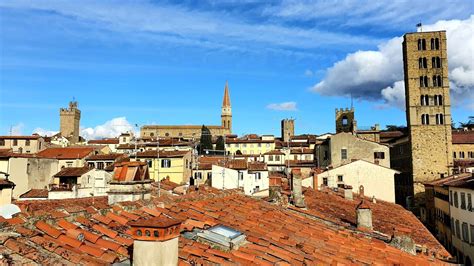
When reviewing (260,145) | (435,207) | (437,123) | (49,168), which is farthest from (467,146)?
(49,168)

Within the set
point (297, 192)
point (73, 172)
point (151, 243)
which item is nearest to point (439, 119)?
point (297, 192)

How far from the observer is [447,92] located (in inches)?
2314

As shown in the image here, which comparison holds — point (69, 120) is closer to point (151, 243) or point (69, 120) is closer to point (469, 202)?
point (469, 202)

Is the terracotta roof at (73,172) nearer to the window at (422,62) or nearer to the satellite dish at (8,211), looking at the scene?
the satellite dish at (8,211)

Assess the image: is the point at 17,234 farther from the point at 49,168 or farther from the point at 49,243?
the point at 49,168

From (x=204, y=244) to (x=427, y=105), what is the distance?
59.3m

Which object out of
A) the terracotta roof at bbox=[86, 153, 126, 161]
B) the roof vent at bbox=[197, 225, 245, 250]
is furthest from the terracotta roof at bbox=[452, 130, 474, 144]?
the roof vent at bbox=[197, 225, 245, 250]

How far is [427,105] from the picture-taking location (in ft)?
192

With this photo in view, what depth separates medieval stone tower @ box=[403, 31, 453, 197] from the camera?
5634 centimetres

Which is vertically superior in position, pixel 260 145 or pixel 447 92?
pixel 447 92

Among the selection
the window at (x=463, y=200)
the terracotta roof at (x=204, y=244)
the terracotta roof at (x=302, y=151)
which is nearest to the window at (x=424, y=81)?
the terracotta roof at (x=302, y=151)

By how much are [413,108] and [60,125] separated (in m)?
91.9

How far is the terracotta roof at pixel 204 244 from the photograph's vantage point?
208 inches

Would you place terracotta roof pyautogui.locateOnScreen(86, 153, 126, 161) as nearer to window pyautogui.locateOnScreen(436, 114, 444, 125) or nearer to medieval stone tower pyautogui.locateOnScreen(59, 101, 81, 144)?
window pyautogui.locateOnScreen(436, 114, 444, 125)
